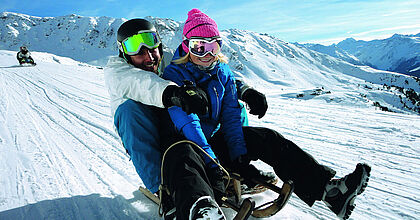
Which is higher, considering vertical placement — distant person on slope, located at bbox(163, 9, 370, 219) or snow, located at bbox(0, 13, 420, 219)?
distant person on slope, located at bbox(163, 9, 370, 219)

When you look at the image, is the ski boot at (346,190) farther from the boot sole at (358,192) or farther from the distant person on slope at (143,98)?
the distant person on slope at (143,98)

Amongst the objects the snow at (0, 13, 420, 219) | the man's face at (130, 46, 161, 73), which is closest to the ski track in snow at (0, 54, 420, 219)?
the snow at (0, 13, 420, 219)

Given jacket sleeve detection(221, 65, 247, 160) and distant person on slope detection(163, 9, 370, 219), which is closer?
distant person on slope detection(163, 9, 370, 219)

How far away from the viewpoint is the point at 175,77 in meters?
2.15

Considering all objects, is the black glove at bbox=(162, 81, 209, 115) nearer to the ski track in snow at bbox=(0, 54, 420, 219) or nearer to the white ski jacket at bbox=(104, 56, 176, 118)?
the white ski jacket at bbox=(104, 56, 176, 118)

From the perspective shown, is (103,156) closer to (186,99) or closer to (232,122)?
(232,122)

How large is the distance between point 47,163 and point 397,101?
50.7 m

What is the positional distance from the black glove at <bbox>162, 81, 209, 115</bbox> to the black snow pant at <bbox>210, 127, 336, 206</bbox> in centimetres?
63

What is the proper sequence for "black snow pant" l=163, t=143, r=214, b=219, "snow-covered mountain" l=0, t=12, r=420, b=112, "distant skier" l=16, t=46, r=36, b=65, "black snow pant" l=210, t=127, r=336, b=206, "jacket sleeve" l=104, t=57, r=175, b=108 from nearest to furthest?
"black snow pant" l=163, t=143, r=214, b=219 → "black snow pant" l=210, t=127, r=336, b=206 → "jacket sleeve" l=104, t=57, r=175, b=108 → "distant skier" l=16, t=46, r=36, b=65 → "snow-covered mountain" l=0, t=12, r=420, b=112

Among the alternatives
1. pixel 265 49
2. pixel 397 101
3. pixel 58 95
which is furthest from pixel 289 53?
pixel 58 95

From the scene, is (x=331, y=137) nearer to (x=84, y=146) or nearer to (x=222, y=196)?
(x=222, y=196)

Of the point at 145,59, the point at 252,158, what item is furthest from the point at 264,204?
the point at 145,59

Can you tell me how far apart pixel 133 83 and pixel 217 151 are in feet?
3.03

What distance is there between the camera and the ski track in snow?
200cm
